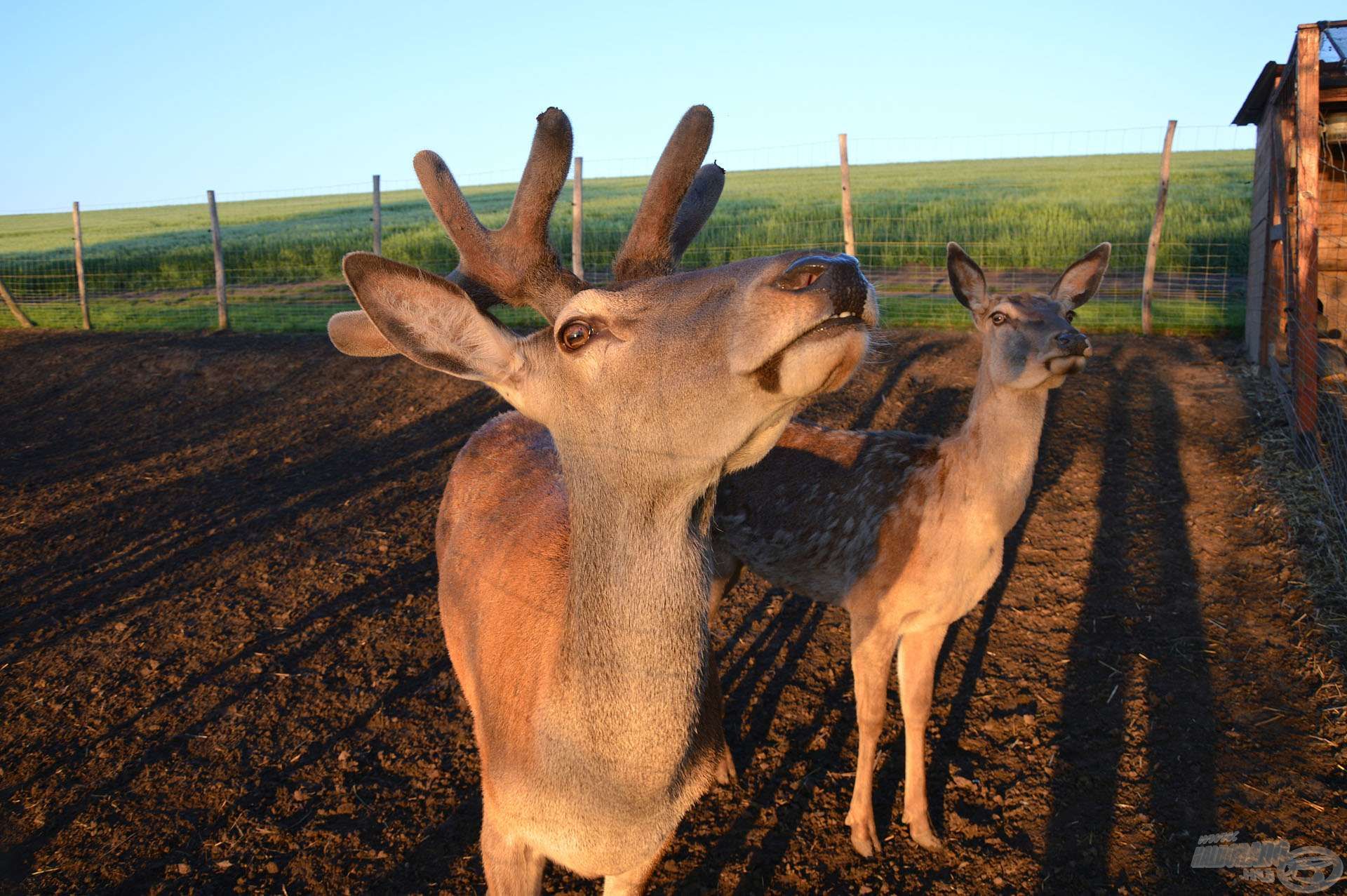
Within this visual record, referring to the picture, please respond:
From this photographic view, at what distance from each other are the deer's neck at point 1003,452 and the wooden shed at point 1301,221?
4474mm

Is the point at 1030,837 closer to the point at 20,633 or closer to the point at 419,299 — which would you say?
the point at 419,299

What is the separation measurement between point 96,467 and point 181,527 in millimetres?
2230

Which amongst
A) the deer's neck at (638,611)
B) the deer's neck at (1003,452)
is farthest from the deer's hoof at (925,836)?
the deer's neck at (638,611)

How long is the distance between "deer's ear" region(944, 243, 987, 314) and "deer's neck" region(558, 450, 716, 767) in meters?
3.52

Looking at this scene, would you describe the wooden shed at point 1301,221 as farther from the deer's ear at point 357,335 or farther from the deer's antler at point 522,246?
the deer's ear at point 357,335

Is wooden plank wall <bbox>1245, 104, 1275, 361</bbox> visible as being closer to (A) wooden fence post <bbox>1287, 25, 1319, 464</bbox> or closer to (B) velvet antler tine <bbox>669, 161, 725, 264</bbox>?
(A) wooden fence post <bbox>1287, 25, 1319, 464</bbox>

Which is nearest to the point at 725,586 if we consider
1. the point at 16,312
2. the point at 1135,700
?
the point at 1135,700

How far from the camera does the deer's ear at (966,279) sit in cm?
531

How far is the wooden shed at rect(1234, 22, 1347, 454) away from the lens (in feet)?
24.9

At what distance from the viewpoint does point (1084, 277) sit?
522 cm

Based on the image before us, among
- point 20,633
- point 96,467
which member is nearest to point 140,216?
point 96,467

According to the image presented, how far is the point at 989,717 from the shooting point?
500cm

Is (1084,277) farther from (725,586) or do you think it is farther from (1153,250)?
(1153,250)

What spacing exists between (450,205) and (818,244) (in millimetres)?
20749
